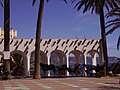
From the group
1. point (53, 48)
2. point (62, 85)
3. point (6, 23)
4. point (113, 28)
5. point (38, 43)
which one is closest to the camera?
point (62, 85)

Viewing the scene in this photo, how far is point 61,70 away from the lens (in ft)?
145

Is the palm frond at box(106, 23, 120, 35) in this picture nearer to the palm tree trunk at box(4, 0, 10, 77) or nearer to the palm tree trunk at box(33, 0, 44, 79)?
the palm tree trunk at box(33, 0, 44, 79)

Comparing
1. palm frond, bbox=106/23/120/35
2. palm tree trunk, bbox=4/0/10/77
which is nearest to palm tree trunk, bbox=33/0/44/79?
palm tree trunk, bbox=4/0/10/77

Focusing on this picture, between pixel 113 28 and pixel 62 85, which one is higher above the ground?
pixel 113 28

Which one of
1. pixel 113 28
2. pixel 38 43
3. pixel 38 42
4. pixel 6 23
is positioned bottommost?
pixel 38 43

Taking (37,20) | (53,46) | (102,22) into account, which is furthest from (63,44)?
(37,20)

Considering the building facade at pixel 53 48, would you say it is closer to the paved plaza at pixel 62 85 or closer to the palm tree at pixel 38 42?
the palm tree at pixel 38 42

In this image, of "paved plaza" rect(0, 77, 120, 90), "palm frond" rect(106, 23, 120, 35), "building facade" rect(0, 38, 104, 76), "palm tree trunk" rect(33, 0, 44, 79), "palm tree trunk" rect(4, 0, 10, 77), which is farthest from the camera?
"building facade" rect(0, 38, 104, 76)

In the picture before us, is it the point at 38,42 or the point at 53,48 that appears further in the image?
the point at 53,48

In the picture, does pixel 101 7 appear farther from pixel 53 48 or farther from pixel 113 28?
pixel 53 48

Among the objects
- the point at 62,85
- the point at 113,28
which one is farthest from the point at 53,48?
the point at 62,85

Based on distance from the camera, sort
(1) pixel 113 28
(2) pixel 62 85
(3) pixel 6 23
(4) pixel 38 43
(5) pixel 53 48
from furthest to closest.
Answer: (5) pixel 53 48
(1) pixel 113 28
(4) pixel 38 43
(3) pixel 6 23
(2) pixel 62 85

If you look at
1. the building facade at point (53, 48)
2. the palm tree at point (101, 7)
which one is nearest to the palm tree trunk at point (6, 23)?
the palm tree at point (101, 7)

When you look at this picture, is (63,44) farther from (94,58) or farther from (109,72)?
(109,72)
